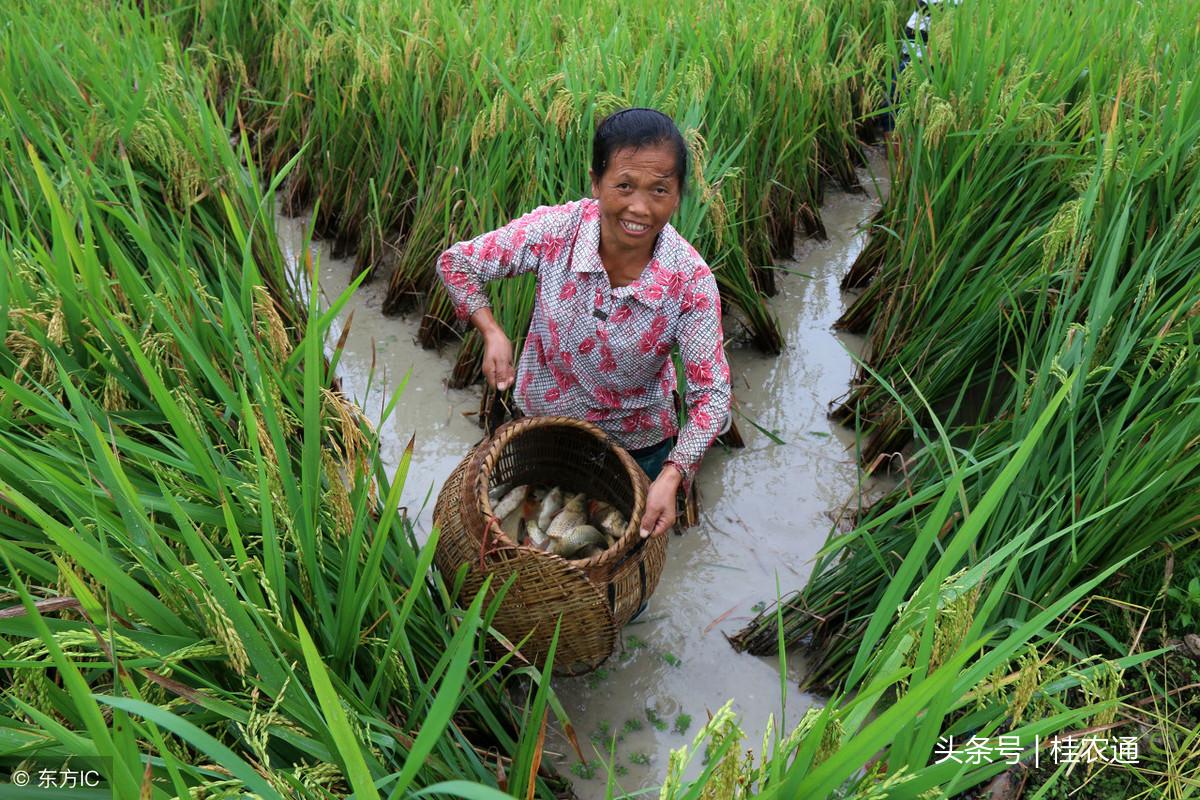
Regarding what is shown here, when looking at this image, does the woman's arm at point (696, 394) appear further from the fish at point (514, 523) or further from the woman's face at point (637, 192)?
the fish at point (514, 523)

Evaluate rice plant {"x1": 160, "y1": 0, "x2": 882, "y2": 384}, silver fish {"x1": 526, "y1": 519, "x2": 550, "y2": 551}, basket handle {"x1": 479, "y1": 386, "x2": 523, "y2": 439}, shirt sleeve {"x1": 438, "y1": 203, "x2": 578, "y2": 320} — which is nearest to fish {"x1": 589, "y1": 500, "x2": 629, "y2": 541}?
silver fish {"x1": 526, "y1": 519, "x2": 550, "y2": 551}

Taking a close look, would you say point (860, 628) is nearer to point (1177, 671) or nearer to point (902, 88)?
point (1177, 671)

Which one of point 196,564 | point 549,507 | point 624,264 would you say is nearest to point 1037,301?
point 624,264

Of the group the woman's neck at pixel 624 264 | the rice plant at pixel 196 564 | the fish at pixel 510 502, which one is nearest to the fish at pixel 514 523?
→ the fish at pixel 510 502

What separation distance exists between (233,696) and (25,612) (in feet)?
0.88

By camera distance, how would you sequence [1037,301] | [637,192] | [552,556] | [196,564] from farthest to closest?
1. [1037,301]
2. [637,192]
3. [552,556]
4. [196,564]

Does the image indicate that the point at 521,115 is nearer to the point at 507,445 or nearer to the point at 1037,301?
the point at 507,445

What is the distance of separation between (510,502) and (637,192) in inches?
31.7

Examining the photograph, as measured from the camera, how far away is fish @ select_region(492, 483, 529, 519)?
2.11 meters

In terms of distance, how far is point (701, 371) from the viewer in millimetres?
1915

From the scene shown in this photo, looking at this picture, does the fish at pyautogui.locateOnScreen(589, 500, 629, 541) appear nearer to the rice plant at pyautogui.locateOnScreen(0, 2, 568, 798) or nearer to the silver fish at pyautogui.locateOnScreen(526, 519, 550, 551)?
the silver fish at pyautogui.locateOnScreen(526, 519, 550, 551)

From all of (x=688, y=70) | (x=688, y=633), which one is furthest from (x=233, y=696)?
(x=688, y=70)

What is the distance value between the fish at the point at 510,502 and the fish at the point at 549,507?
6 centimetres

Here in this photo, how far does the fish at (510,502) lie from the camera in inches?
83.1
